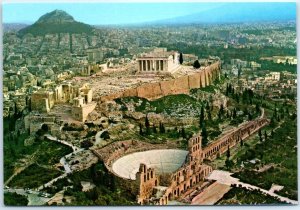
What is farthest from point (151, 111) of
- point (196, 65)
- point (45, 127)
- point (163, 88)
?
point (45, 127)

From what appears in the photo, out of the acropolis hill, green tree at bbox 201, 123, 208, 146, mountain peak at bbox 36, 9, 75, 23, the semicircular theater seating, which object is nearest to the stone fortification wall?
the acropolis hill

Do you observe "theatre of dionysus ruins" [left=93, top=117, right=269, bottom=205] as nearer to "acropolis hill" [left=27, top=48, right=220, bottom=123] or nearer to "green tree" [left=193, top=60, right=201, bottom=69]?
"acropolis hill" [left=27, top=48, right=220, bottom=123]

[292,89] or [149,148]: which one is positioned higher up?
[292,89]

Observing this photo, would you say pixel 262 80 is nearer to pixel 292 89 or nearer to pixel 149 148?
pixel 292 89

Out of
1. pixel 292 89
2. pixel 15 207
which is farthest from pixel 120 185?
pixel 292 89

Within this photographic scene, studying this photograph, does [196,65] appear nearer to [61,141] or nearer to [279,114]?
[279,114]

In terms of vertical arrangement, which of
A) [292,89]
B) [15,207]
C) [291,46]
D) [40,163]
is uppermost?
[291,46]
